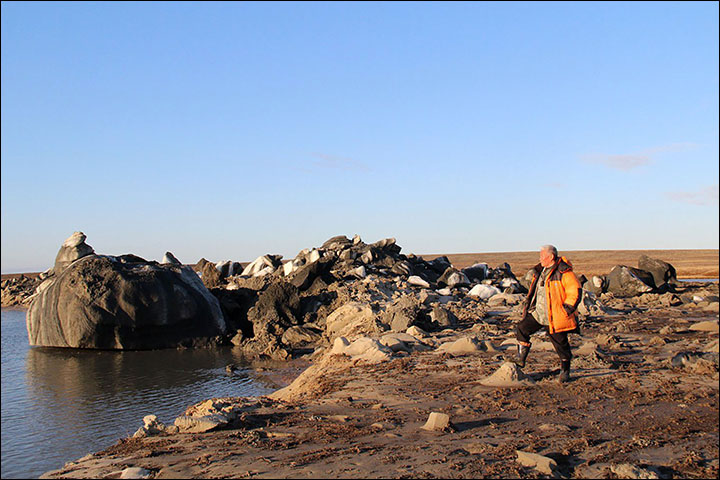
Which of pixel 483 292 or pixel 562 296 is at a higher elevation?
pixel 562 296

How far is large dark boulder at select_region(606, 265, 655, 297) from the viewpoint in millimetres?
18547

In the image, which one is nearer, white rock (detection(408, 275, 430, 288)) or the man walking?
the man walking

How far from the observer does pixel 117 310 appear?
14.3m

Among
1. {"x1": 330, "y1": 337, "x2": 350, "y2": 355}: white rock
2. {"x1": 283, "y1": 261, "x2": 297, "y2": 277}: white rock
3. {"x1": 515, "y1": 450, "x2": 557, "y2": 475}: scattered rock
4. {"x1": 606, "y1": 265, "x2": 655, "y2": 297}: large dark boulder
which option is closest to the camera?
{"x1": 515, "y1": 450, "x2": 557, "y2": 475}: scattered rock

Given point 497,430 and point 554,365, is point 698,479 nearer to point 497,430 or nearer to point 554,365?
point 497,430

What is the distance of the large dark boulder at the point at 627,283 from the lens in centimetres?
1855

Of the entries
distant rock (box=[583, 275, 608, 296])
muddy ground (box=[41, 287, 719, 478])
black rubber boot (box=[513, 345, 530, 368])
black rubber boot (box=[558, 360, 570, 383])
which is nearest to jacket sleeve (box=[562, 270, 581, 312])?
black rubber boot (box=[558, 360, 570, 383])

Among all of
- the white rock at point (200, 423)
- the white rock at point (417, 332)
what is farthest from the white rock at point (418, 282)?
the white rock at point (200, 423)

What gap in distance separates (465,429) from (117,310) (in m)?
11.5

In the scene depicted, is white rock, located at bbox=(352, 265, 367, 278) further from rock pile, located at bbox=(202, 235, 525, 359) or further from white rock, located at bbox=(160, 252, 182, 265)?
white rock, located at bbox=(160, 252, 182, 265)

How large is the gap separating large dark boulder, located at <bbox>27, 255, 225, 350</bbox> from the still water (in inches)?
16.5

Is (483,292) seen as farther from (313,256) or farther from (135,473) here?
(135,473)

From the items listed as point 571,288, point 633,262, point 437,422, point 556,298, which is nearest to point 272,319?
point 556,298

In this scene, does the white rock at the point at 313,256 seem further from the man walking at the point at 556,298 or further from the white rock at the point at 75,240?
the man walking at the point at 556,298
